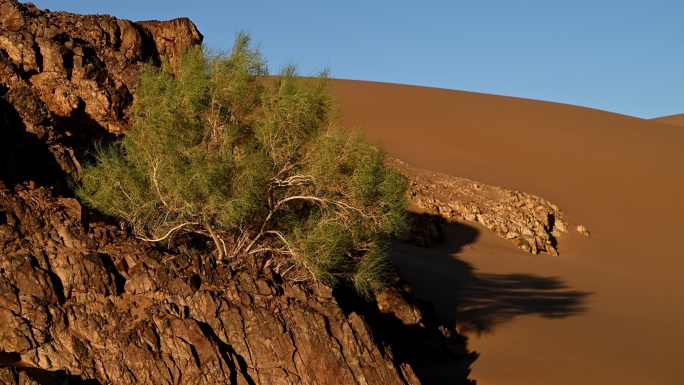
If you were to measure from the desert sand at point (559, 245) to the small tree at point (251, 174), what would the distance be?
3955 millimetres

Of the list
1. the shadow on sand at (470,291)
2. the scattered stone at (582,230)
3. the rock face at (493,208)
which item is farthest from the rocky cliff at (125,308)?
the scattered stone at (582,230)

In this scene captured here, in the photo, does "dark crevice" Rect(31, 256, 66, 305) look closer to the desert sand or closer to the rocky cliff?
the rocky cliff

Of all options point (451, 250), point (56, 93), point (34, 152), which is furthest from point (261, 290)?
point (451, 250)

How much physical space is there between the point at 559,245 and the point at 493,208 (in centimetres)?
287

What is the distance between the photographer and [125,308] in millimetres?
14594

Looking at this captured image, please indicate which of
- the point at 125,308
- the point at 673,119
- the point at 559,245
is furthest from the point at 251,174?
the point at 673,119

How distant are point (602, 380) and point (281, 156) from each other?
338 inches

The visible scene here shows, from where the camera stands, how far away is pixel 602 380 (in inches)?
808

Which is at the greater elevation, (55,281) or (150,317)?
(55,281)

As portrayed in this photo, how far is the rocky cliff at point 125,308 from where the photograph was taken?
1387 cm

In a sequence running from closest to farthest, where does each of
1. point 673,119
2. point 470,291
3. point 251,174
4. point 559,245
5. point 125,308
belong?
point 125,308, point 251,174, point 470,291, point 559,245, point 673,119

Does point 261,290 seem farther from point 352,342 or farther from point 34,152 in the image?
point 34,152

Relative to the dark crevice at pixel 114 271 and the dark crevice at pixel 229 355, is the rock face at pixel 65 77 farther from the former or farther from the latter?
the dark crevice at pixel 229 355

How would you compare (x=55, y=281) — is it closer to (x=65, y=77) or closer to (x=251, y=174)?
(x=251, y=174)
